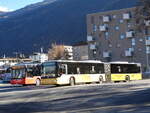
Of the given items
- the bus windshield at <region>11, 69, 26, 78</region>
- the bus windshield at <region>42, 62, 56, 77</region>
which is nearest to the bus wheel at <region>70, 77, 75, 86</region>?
the bus windshield at <region>42, 62, 56, 77</region>

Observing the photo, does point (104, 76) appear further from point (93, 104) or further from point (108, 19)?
point (108, 19)

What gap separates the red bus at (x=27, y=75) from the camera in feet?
173

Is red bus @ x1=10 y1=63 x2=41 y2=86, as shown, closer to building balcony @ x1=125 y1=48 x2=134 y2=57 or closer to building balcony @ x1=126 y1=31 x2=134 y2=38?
building balcony @ x1=126 y1=31 x2=134 y2=38

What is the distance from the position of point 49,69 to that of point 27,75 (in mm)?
11958

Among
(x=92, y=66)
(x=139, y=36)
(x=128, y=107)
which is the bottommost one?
(x=128, y=107)

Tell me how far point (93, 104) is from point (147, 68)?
73.6m

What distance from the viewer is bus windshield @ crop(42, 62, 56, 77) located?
41.2 metres

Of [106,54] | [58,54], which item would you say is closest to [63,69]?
[106,54]

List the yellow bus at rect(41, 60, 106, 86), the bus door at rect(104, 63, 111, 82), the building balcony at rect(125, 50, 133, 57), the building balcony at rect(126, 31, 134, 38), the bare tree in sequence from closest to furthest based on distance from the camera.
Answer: the yellow bus at rect(41, 60, 106, 86), the bus door at rect(104, 63, 111, 82), the building balcony at rect(126, 31, 134, 38), the building balcony at rect(125, 50, 133, 57), the bare tree

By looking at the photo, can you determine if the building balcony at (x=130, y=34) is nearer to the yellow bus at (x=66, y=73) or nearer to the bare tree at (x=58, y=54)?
the bare tree at (x=58, y=54)

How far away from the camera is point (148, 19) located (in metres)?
29.0

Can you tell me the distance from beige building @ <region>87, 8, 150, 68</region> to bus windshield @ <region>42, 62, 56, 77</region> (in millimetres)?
54998

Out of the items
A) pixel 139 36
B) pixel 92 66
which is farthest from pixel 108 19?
pixel 92 66

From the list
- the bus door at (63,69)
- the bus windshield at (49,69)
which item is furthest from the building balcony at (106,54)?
the bus door at (63,69)
